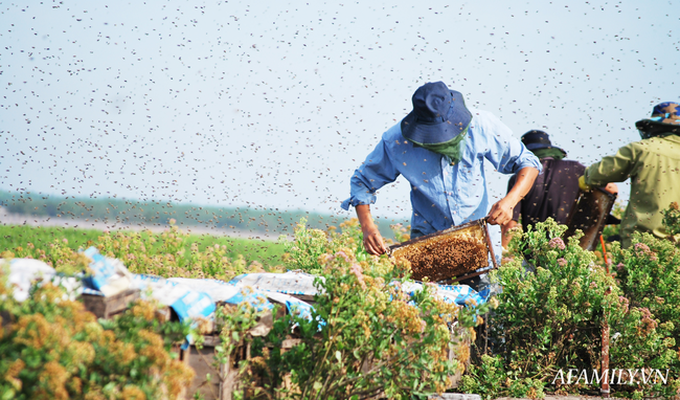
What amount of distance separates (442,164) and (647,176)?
7.76ft

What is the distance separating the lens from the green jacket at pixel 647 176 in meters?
5.75

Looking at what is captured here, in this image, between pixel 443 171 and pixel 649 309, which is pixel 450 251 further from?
pixel 649 309

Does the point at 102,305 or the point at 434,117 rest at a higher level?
the point at 434,117

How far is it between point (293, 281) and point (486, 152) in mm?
2223

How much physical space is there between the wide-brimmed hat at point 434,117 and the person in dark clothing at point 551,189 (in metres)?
1.86

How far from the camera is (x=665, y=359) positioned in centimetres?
427

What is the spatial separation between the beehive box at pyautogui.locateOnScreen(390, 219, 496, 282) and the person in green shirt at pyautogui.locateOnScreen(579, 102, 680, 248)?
2119mm

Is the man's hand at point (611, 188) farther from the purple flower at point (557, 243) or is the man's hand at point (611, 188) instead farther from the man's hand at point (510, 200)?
the purple flower at point (557, 243)

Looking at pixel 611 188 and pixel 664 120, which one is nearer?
pixel 664 120

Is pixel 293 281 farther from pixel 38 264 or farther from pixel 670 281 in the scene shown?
pixel 670 281

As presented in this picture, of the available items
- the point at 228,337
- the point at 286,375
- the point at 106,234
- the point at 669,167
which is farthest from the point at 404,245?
the point at 106,234

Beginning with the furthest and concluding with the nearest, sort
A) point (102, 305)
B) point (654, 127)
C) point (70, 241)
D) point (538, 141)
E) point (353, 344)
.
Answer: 1. point (70, 241)
2. point (538, 141)
3. point (654, 127)
4. point (353, 344)
5. point (102, 305)

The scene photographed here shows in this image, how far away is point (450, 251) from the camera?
15.3ft

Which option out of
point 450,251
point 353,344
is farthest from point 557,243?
point 353,344
